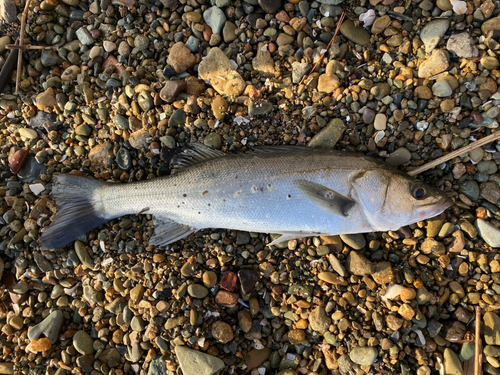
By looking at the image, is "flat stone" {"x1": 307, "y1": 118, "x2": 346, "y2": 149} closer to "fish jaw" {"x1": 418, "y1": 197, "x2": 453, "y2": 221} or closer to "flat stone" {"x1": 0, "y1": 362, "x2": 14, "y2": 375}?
"fish jaw" {"x1": 418, "y1": 197, "x2": 453, "y2": 221}

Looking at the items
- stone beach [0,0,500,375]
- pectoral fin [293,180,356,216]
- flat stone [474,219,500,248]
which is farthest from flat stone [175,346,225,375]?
flat stone [474,219,500,248]

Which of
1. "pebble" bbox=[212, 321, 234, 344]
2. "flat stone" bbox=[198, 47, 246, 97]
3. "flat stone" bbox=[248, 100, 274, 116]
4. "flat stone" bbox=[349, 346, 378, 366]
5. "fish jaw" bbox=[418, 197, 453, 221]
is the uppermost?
"flat stone" bbox=[198, 47, 246, 97]

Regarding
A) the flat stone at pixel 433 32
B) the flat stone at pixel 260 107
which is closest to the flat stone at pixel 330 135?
the flat stone at pixel 260 107

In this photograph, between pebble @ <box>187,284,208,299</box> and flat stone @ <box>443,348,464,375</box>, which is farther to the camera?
pebble @ <box>187,284,208,299</box>

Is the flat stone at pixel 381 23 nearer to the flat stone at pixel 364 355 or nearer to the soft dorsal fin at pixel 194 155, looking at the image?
the soft dorsal fin at pixel 194 155

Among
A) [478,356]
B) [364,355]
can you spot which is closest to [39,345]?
[364,355]

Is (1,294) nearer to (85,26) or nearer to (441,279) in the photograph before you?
(85,26)

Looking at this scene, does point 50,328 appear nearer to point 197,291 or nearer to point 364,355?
point 197,291
